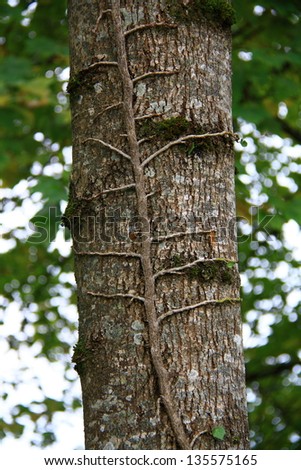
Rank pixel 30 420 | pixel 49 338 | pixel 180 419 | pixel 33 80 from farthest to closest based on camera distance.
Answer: pixel 49 338 → pixel 30 420 → pixel 33 80 → pixel 180 419

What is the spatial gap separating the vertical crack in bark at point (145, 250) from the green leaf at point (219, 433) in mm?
85

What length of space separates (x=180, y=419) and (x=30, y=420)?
4.24 m

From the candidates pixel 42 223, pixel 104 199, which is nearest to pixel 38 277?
pixel 42 223

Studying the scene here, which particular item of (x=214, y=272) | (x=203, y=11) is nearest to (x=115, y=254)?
(x=214, y=272)

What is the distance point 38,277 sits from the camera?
6031 mm

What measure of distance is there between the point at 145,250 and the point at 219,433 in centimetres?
59

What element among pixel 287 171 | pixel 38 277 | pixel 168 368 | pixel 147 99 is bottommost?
pixel 168 368

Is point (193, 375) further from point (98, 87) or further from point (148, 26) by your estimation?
point (148, 26)

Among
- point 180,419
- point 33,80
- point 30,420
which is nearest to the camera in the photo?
point 180,419

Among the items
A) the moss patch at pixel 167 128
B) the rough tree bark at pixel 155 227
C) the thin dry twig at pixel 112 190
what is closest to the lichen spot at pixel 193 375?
the rough tree bark at pixel 155 227

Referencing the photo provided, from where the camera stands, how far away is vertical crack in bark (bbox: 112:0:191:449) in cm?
187

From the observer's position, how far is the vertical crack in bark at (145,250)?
1.87 meters

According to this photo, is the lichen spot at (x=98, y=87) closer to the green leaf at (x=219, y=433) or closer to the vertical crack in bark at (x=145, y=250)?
the vertical crack in bark at (x=145, y=250)

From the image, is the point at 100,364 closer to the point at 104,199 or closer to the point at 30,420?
the point at 104,199
